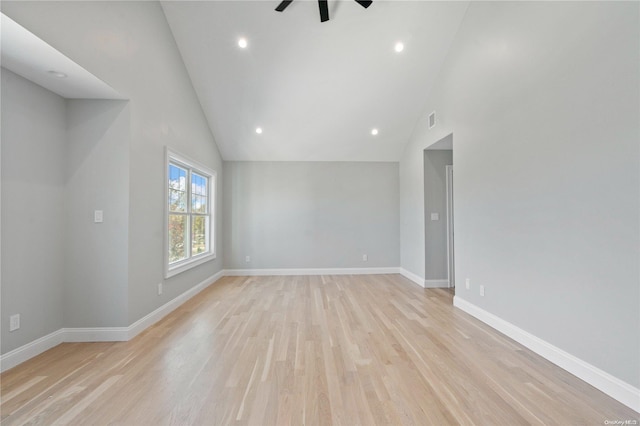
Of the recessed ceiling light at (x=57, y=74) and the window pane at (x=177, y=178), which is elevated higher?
the recessed ceiling light at (x=57, y=74)

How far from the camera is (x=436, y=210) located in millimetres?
4820

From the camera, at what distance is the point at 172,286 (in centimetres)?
363

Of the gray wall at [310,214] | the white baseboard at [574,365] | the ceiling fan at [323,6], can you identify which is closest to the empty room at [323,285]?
the white baseboard at [574,365]

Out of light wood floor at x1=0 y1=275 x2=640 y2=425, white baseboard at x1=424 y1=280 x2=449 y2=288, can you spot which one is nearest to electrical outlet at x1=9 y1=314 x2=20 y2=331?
light wood floor at x1=0 y1=275 x2=640 y2=425

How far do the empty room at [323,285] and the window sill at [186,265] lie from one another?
40 millimetres

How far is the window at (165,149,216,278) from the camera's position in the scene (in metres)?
3.79

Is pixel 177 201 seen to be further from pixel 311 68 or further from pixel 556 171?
pixel 556 171

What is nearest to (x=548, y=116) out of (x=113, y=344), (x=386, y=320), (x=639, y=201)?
(x=639, y=201)

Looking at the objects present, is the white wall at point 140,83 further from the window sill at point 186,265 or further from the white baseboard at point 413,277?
the white baseboard at point 413,277

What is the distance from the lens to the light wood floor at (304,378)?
1639 mm

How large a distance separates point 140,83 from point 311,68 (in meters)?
2.29

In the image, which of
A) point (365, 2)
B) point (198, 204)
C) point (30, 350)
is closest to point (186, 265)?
point (198, 204)

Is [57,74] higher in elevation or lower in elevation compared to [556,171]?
higher

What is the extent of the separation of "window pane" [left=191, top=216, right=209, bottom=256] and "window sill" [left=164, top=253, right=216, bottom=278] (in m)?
0.15
